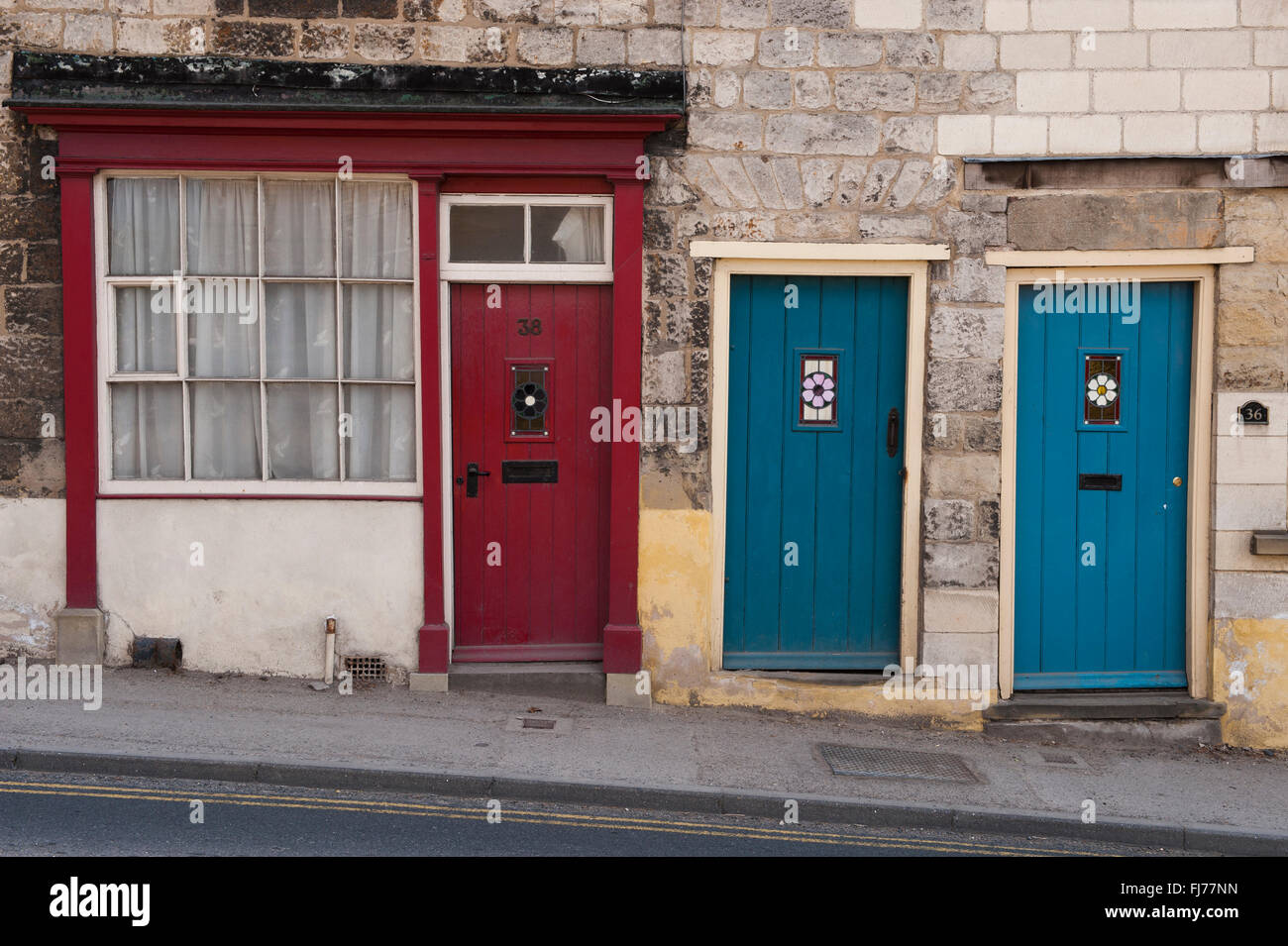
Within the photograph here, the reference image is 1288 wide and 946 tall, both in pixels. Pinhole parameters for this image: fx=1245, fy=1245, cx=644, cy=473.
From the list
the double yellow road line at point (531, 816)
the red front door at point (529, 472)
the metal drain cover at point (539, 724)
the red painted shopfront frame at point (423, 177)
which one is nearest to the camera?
the double yellow road line at point (531, 816)

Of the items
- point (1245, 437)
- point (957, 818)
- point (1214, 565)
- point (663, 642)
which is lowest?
point (957, 818)

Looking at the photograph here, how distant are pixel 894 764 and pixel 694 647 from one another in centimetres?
150

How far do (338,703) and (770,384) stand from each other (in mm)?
3315

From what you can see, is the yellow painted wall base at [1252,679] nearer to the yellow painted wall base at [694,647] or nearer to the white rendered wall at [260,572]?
the yellow painted wall base at [694,647]

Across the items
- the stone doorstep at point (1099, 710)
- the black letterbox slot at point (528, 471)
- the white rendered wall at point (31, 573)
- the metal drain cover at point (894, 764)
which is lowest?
the metal drain cover at point (894, 764)

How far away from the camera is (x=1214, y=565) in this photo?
310 inches

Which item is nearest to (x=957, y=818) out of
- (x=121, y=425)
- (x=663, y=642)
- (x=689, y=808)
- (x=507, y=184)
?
(x=689, y=808)

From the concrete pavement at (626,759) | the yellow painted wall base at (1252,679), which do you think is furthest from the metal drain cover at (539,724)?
the yellow painted wall base at (1252,679)

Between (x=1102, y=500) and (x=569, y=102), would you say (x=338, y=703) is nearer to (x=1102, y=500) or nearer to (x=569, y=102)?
(x=569, y=102)

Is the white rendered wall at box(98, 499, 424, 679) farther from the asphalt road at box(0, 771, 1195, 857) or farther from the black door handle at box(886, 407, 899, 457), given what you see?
the black door handle at box(886, 407, 899, 457)

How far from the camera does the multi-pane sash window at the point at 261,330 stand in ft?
25.6

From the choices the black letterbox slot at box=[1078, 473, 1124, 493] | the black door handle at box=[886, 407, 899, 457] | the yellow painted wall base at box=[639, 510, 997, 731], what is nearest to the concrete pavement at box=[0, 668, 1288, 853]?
the yellow painted wall base at box=[639, 510, 997, 731]

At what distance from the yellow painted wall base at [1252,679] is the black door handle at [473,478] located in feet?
15.6

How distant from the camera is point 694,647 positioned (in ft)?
25.8
